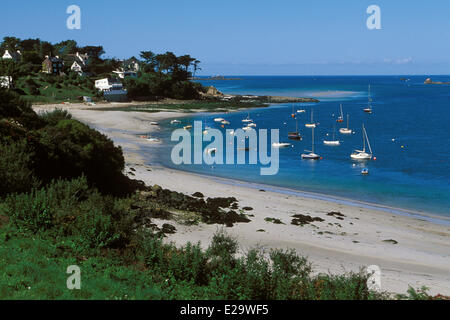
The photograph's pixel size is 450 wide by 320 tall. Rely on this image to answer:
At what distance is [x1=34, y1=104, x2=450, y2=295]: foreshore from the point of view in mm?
20766

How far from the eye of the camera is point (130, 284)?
38.9 ft

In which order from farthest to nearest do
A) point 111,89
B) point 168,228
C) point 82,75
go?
point 82,75 < point 111,89 < point 168,228

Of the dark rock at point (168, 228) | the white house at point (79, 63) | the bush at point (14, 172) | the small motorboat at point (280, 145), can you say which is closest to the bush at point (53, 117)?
the bush at point (14, 172)

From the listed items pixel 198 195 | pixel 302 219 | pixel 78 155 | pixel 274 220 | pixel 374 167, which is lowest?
pixel 302 219

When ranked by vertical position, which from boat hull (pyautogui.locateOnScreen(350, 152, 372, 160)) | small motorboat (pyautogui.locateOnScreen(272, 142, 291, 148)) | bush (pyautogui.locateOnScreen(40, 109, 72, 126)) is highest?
bush (pyautogui.locateOnScreen(40, 109, 72, 126))

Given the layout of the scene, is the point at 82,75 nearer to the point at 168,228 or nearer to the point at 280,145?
the point at 280,145

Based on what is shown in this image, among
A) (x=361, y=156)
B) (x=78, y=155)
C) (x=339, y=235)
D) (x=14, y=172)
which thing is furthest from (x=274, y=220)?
(x=361, y=156)

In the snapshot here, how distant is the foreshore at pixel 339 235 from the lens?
20766mm

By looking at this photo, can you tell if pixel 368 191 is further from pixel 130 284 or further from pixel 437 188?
pixel 130 284

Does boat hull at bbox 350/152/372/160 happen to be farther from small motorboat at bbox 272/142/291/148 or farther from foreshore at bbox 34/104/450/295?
foreshore at bbox 34/104/450/295

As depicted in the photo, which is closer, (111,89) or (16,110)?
(16,110)

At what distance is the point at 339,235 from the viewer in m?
27.2

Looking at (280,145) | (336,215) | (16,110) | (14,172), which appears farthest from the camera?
(280,145)

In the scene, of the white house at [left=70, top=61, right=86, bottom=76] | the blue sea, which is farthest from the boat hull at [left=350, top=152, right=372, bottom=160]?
the white house at [left=70, top=61, right=86, bottom=76]
